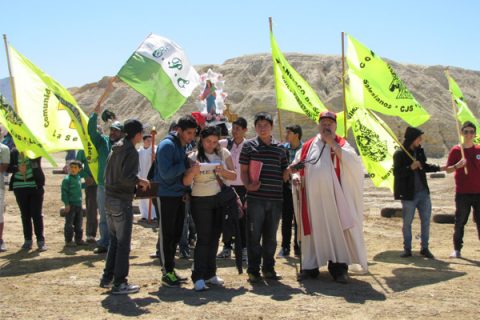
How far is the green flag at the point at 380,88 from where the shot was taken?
8211 mm

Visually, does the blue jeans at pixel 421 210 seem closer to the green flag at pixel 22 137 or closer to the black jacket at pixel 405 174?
the black jacket at pixel 405 174

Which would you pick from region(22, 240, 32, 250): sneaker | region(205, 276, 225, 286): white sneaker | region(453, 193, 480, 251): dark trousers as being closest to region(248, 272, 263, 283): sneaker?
A: region(205, 276, 225, 286): white sneaker

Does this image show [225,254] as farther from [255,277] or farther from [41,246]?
[41,246]

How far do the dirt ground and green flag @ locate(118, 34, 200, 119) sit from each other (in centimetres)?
236

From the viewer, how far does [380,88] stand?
8.31 meters

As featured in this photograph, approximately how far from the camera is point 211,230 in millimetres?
6586

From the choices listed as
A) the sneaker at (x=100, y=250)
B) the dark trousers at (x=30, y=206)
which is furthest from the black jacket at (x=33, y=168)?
the sneaker at (x=100, y=250)

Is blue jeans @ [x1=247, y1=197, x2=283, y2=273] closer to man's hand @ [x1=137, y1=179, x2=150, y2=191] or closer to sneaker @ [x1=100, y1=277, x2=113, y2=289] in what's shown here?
man's hand @ [x1=137, y1=179, x2=150, y2=191]

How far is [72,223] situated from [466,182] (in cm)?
629

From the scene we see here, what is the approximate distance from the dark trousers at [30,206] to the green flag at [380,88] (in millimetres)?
5227

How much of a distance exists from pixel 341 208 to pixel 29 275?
3.99 meters

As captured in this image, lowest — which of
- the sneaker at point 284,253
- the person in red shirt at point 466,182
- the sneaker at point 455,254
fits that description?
the sneaker at point 455,254

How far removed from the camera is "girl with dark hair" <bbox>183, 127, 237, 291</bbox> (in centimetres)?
648

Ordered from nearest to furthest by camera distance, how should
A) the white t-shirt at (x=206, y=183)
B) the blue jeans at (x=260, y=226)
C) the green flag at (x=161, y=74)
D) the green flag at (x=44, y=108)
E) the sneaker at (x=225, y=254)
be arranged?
the white t-shirt at (x=206, y=183)
the blue jeans at (x=260, y=226)
the green flag at (x=44, y=108)
the green flag at (x=161, y=74)
the sneaker at (x=225, y=254)
